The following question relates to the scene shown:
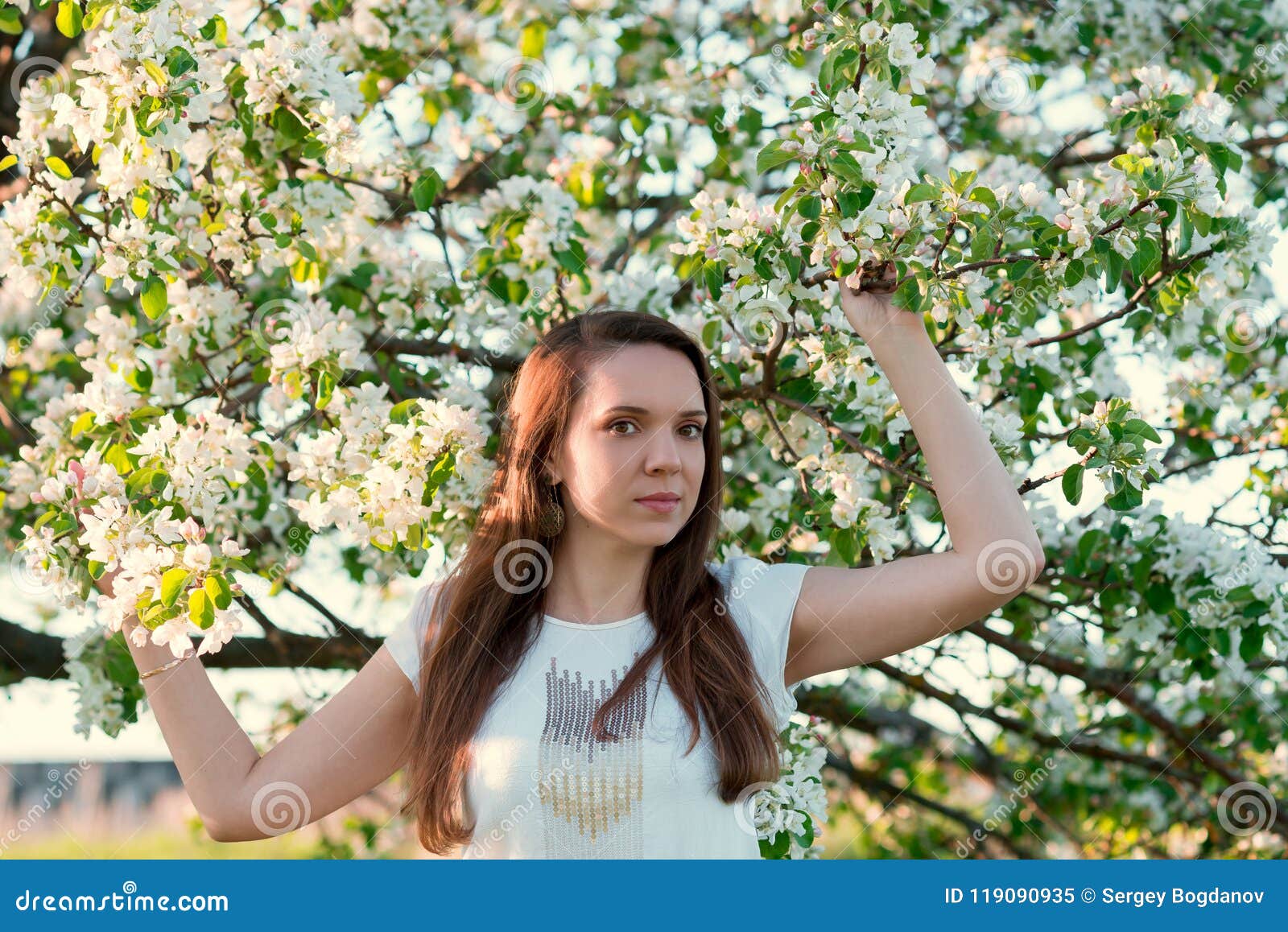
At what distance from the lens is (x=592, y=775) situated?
1.80 metres

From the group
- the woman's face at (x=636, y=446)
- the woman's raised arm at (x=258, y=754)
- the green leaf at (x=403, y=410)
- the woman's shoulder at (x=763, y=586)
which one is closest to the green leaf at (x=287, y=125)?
the green leaf at (x=403, y=410)

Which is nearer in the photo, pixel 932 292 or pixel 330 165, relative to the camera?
pixel 932 292

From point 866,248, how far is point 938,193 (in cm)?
14

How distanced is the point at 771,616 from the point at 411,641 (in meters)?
0.56

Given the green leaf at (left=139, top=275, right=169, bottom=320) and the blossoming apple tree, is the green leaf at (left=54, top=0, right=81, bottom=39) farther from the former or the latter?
the green leaf at (left=139, top=275, right=169, bottom=320)

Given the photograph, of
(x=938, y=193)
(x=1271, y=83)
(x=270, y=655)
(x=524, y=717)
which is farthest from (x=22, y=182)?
(x=1271, y=83)

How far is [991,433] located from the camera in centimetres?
209

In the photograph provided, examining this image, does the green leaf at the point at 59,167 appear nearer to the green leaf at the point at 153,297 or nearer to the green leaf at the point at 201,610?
the green leaf at the point at 153,297

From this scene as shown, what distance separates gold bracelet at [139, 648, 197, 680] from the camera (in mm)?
1795

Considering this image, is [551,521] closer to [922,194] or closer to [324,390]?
[324,390]

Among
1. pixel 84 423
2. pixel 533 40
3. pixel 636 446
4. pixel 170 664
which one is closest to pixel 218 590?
pixel 170 664

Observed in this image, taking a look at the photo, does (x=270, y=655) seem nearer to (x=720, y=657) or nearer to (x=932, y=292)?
(x=720, y=657)

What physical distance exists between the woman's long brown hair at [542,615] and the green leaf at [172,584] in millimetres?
418

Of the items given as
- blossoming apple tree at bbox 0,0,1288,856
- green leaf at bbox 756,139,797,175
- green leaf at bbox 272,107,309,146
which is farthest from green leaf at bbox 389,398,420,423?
green leaf at bbox 756,139,797,175
